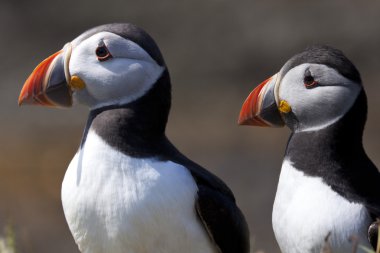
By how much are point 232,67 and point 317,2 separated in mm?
1827

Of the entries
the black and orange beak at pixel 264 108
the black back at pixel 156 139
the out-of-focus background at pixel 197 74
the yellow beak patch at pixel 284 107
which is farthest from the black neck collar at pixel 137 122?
the out-of-focus background at pixel 197 74

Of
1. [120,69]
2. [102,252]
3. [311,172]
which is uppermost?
[120,69]

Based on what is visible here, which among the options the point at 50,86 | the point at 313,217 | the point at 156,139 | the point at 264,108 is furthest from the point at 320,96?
the point at 50,86

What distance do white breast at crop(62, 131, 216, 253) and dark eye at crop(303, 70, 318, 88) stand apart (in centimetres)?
77

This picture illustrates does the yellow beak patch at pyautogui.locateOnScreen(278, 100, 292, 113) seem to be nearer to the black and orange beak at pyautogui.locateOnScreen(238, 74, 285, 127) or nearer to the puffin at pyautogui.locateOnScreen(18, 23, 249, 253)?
the black and orange beak at pyautogui.locateOnScreen(238, 74, 285, 127)

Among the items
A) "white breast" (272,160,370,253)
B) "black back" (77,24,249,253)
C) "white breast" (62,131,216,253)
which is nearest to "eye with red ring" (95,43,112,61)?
"black back" (77,24,249,253)

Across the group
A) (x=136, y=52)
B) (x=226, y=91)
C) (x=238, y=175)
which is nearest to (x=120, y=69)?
(x=136, y=52)

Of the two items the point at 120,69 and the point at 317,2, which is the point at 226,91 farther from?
the point at 120,69

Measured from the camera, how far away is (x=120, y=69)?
6.55 metres

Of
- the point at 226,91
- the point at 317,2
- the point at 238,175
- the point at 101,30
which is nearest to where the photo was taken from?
the point at 101,30

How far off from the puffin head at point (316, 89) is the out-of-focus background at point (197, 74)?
848 cm

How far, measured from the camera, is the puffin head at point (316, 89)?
6539 millimetres

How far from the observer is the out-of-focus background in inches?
655

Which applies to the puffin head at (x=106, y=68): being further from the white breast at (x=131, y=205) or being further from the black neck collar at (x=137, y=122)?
the white breast at (x=131, y=205)
